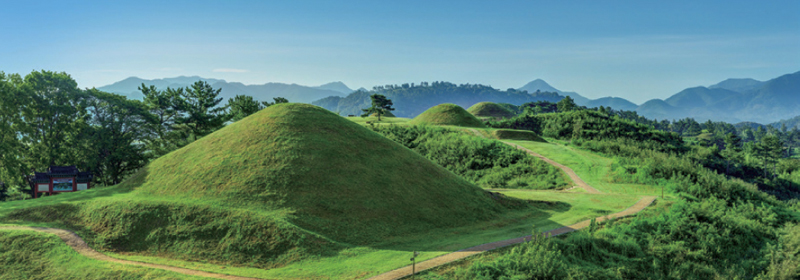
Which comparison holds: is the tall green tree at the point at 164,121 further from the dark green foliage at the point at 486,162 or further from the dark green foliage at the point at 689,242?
the dark green foliage at the point at 689,242

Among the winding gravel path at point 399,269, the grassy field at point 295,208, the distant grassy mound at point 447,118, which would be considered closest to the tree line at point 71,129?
the grassy field at point 295,208

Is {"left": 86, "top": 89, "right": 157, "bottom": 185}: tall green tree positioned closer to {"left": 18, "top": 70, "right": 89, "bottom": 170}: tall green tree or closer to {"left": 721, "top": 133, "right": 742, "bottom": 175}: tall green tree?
{"left": 18, "top": 70, "right": 89, "bottom": 170}: tall green tree

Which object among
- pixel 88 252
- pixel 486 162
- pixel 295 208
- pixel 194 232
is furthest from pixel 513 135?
pixel 88 252

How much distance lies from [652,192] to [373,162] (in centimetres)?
1993

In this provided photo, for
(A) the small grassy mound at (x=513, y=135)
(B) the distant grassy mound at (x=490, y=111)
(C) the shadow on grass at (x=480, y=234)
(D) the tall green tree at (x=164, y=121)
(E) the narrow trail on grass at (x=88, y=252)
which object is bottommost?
(C) the shadow on grass at (x=480, y=234)

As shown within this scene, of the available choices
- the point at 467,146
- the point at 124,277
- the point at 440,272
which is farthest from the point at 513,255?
the point at 467,146

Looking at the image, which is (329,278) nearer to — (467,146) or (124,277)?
(124,277)

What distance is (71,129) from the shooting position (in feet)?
115

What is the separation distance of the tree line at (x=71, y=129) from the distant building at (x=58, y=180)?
5.98 m

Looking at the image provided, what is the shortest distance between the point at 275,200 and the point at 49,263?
8447mm

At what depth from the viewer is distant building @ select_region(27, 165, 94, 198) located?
28016mm

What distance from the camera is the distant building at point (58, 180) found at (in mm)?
28016

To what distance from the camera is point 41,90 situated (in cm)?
3394

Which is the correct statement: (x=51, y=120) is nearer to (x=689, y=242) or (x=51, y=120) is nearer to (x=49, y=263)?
(x=49, y=263)
